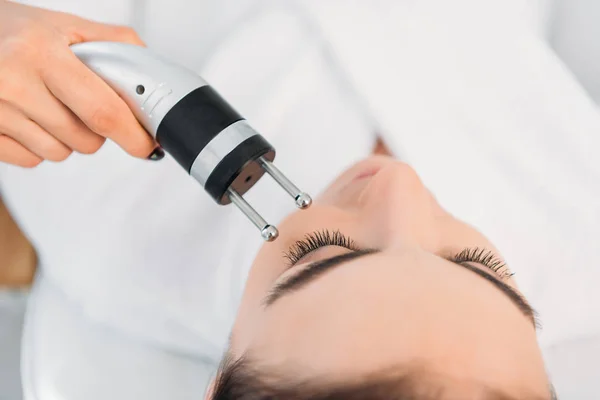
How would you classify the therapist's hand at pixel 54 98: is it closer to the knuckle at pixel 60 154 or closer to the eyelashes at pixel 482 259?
the knuckle at pixel 60 154

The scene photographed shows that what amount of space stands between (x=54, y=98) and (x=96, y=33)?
0.08 m

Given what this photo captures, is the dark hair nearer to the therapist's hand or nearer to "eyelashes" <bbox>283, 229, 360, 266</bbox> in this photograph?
"eyelashes" <bbox>283, 229, 360, 266</bbox>

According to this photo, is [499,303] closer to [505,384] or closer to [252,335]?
[505,384]

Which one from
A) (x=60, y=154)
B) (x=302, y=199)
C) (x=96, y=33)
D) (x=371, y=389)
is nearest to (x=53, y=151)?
(x=60, y=154)

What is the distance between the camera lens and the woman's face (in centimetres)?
40

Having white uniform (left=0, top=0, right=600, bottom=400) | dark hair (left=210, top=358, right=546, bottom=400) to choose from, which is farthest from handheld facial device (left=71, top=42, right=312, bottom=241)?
white uniform (left=0, top=0, right=600, bottom=400)

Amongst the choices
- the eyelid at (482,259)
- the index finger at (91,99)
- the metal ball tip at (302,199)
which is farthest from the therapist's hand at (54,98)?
the eyelid at (482,259)

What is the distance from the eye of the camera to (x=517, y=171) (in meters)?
0.76

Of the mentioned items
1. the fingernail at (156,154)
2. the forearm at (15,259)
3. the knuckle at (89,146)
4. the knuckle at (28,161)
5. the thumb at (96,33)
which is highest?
the thumb at (96,33)

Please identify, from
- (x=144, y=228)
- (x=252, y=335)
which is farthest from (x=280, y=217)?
(x=252, y=335)

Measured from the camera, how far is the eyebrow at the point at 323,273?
0.45m

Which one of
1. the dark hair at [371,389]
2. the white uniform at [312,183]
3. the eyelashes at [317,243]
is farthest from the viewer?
the white uniform at [312,183]

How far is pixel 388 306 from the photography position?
16.1 inches

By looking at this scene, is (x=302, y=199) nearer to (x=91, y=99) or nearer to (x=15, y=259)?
(x=91, y=99)
